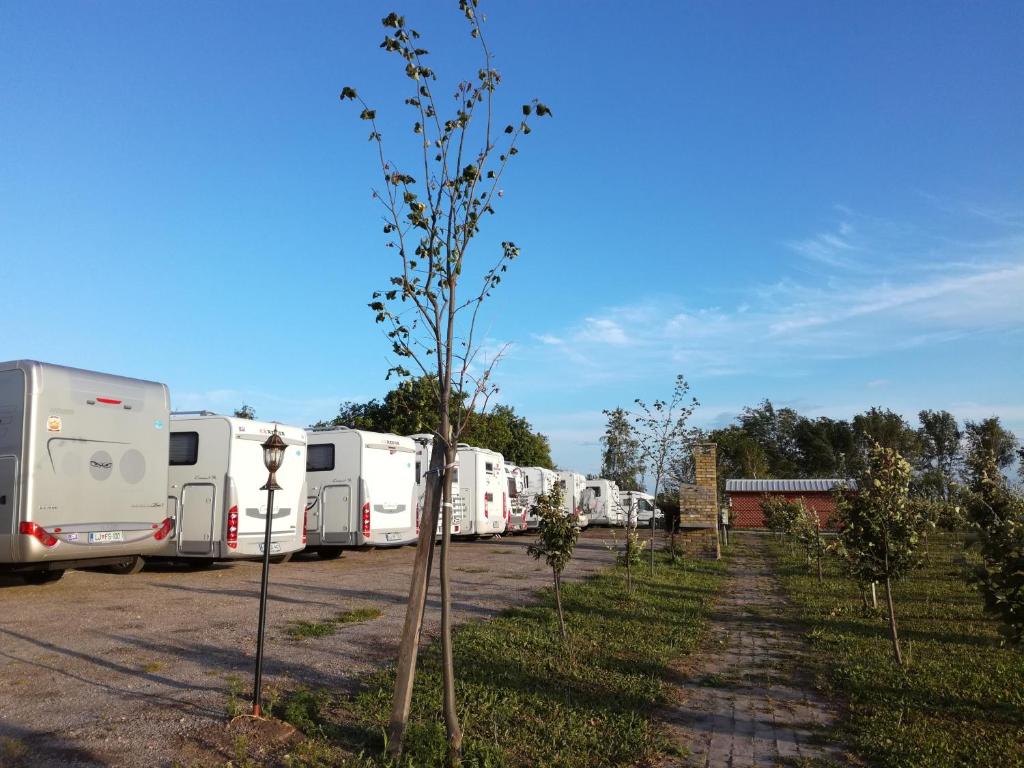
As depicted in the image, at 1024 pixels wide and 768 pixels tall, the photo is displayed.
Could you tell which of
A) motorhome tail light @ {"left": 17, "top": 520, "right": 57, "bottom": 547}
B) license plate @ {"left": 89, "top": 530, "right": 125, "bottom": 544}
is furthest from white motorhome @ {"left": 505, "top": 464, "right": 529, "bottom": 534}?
motorhome tail light @ {"left": 17, "top": 520, "right": 57, "bottom": 547}

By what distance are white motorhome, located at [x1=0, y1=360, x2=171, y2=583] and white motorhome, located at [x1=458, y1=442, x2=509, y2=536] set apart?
11.3 metres

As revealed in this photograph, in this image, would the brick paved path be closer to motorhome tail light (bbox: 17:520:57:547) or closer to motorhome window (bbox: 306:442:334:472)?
motorhome tail light (bbox: 17:520:57:547)

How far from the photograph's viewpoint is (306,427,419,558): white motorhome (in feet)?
56.9

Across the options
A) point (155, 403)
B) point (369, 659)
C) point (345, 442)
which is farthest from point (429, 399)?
point (345, 442)

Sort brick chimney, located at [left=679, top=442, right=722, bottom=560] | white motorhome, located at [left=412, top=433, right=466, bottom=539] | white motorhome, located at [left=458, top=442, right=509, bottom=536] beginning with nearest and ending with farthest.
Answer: white motorhome, located at [left=412, top=433, right=466, bottom=539] < brick chimney, located at [left=679, top=442, right=722, bottom=560] < white motorhome, located at [left=458, top=442, right=509, bottom=536]

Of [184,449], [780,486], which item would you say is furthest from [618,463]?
[184,449]

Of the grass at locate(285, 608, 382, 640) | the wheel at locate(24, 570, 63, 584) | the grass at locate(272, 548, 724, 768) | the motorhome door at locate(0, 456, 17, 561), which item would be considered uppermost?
the motorhome door at locate(0, 456, 17, 561)

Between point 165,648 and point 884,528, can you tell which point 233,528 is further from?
point 884,528

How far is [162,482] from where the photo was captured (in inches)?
495

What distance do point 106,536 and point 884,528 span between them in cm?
1051

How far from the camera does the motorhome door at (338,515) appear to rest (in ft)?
56.9

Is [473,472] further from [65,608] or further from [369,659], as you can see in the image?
[369,659]

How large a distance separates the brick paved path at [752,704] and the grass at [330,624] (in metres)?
4.11

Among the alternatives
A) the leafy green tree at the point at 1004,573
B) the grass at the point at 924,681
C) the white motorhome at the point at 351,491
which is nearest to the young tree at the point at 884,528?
the grass at the point at 924,681
